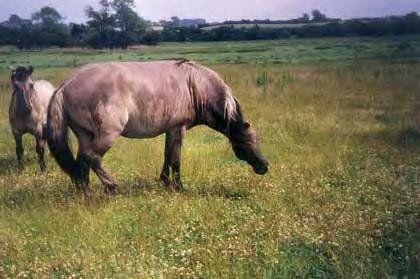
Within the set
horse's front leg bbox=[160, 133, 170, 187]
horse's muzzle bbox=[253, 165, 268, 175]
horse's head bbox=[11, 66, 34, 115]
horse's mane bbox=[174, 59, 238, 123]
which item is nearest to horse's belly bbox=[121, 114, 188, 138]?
horse's front leg bbox=[160, 133, 170, 187]

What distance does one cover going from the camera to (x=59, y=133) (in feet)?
23.2

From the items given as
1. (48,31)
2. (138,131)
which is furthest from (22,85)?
(138,131)

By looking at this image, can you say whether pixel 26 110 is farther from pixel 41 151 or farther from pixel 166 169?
pixel 166 169

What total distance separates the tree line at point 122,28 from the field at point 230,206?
281 millimetres

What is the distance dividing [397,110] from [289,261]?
10706 mm

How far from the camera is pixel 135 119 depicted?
7.55m

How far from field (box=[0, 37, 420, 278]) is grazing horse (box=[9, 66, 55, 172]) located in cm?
44

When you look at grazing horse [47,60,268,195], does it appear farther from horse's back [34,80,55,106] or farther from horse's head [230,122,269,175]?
horse's back [34,80,55,106]

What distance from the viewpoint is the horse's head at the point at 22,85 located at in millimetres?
9711

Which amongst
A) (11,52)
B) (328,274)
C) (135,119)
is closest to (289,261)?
(328,274)

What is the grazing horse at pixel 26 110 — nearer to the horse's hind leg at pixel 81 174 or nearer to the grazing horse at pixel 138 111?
the horse's hind leg at pixel 81 174

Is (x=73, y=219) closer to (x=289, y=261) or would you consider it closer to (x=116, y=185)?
(x=116, y=185)

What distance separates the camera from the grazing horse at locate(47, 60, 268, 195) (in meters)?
7.08

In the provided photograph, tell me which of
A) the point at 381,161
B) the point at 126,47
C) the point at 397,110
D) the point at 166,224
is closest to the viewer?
the point at 166,224
